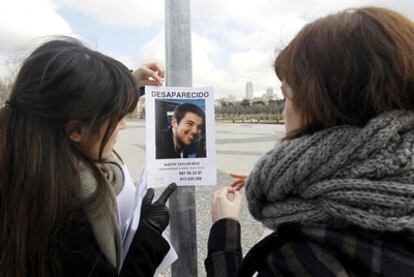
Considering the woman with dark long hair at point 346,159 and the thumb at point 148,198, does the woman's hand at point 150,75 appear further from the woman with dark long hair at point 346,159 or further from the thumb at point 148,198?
the woman with dark long hair at point 346,159

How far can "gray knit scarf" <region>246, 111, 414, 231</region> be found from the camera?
0.80 metres

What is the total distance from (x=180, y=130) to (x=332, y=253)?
0.94 m

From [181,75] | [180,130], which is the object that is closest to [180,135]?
[180,130]

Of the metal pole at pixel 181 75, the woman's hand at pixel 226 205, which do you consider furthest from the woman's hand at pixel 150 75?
the woman's hand at pixel 226 205

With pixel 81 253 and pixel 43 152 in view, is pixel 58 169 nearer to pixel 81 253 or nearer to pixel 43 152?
pixel 43 152

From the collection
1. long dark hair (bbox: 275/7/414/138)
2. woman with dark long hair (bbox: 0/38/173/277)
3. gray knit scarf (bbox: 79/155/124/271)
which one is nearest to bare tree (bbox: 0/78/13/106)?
woman with dark long hair (bbox: 0/38/173/277)

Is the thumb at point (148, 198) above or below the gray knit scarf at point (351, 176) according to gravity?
below

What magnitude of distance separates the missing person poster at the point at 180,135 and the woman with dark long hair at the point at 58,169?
440 mm

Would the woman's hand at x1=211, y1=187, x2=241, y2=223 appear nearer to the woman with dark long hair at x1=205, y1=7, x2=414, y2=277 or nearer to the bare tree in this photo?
the woman with dark long hair at x1=205, y1=7, x2=414, y2=277

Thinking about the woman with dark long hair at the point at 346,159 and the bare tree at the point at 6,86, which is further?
the bare tree at the point at 6,86

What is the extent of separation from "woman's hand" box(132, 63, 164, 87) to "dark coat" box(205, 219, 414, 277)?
3.13 ft

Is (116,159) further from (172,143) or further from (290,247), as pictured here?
(290,247)

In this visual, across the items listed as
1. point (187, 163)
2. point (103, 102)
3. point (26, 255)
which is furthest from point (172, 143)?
point (26, 255)

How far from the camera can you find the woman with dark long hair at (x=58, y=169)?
1023 mm
